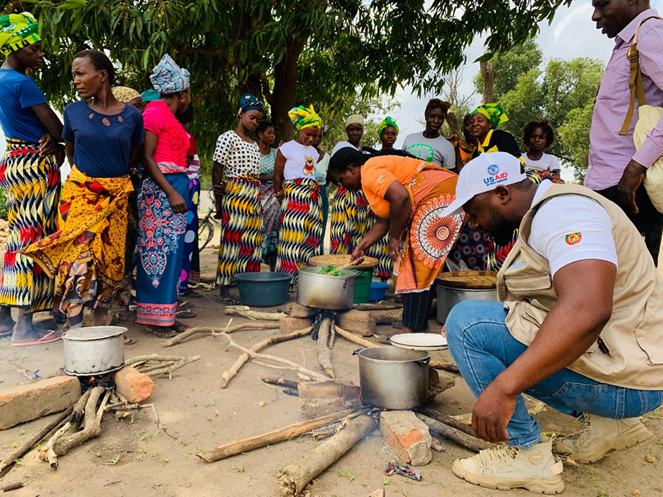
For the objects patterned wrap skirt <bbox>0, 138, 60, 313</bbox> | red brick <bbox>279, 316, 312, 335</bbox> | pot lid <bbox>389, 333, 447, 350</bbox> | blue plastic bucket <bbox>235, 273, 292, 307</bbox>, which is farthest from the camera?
blue plastic bucket <bbox>235, 273, 292, 307</bbox>

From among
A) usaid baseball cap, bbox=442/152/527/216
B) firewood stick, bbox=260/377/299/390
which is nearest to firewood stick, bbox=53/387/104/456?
firewood stick, bbox=260/377/299/390

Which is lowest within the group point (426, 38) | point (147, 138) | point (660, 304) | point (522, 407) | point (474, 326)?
point (522, 407)

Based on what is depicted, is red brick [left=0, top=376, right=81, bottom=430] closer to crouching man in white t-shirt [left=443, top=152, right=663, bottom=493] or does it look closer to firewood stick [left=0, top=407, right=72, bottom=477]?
firewood stick [left=0, top=407, right=72, bottom=477]

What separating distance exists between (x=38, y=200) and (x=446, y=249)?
3.31m

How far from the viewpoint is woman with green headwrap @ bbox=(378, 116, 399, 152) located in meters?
7.26

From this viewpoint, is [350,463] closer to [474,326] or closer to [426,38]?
[474,326]

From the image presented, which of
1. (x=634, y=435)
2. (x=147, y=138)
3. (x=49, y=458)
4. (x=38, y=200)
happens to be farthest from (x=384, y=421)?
(x=38, y=200)

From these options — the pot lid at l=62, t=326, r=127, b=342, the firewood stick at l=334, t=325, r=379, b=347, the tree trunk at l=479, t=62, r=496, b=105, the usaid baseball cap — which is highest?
the tree trunk at l=479, t=62, r=496, b=105

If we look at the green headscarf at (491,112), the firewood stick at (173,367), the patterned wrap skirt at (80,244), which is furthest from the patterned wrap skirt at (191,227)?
the green headscarf at (491,112)

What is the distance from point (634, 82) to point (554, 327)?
199 cm

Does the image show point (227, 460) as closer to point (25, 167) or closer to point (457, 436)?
point (457, 436)

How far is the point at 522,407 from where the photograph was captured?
2.25 meters

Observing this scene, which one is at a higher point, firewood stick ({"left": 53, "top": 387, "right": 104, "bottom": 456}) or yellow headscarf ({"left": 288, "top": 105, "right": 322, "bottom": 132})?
yellow headscarf ({"left": 288, "top": 105, "right": 322, "bottom": 132})

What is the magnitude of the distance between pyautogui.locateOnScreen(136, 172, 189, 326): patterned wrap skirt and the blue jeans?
8.99 feet
